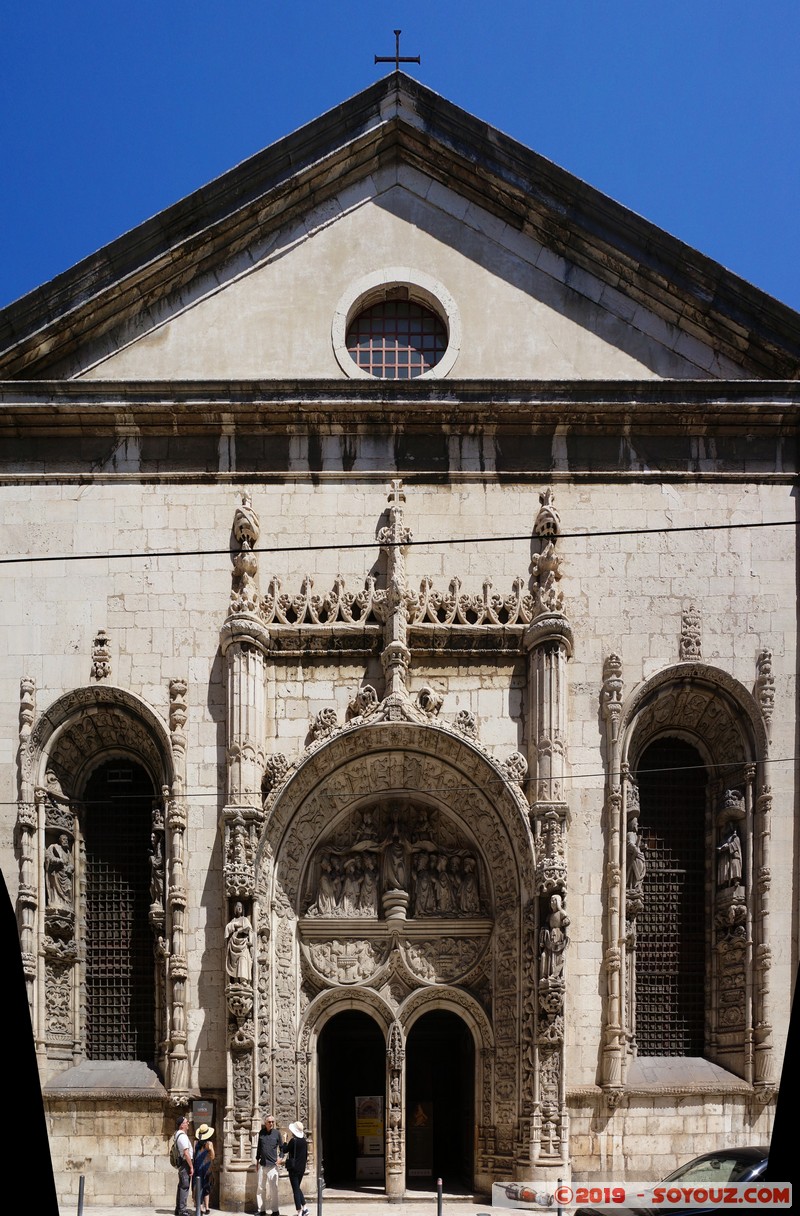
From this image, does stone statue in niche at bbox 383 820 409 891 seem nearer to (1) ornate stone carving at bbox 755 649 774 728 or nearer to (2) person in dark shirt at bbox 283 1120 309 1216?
(2) person in dark shirt at bbox 283 1120 309 1216

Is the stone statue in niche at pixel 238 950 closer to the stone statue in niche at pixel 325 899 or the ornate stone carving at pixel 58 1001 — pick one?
the stone statue in niche at pixel 325 899

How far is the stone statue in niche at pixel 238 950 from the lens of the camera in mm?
18578

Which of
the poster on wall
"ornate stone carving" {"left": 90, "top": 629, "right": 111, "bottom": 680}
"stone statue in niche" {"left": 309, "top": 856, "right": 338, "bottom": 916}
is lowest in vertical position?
the poster on wall

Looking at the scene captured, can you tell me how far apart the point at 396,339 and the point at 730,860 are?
29.0 feet

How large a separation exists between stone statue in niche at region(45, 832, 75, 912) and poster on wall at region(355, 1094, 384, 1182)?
16.2 ft

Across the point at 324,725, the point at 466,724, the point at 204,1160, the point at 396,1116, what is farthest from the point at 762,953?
the point at 204,1160

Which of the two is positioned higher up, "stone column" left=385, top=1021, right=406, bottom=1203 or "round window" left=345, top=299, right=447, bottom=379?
"round window" left=345, top=299, right=447, bottom=379

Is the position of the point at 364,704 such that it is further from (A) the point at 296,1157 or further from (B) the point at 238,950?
(A) the point at 296,1157

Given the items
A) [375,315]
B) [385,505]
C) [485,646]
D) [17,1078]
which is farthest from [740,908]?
[17,1078]

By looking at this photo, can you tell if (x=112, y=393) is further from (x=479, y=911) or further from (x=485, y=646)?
(x=479, y=911)

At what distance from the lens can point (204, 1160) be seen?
57.9ft

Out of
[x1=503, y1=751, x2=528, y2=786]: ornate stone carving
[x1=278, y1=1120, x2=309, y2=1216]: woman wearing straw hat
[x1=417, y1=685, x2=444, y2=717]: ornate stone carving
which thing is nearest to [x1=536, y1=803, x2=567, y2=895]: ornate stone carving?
[x1=503, y1=751, x2=528, y2=786]: ornate stone carving

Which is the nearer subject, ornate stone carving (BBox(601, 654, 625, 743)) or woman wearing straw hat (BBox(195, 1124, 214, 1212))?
woman wearing straw hat (BBox(195, 1124, 214, 1212))

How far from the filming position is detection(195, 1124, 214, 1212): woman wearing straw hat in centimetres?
1758
